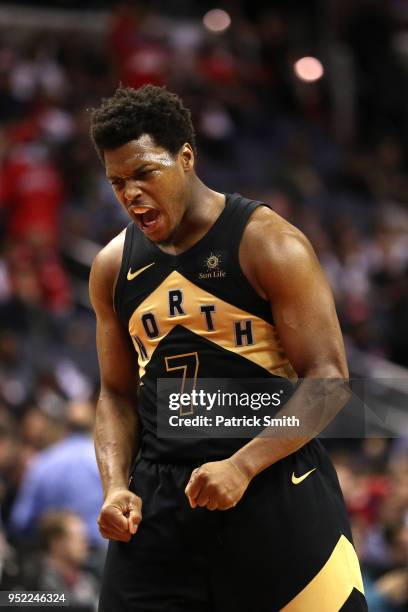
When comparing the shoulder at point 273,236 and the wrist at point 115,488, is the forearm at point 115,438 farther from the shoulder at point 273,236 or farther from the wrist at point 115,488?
the shoulder at point 273,236

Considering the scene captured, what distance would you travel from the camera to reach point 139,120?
3.63 m

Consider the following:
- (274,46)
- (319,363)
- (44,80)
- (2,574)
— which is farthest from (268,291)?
(274,46)

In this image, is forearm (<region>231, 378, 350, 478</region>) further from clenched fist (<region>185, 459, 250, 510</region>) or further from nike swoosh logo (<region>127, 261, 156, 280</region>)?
nike swoosh logo (<region>127, 261, 156, 280</region>)

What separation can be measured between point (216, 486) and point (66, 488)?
174 inches

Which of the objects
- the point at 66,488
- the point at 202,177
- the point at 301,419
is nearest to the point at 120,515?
the point at 301,419

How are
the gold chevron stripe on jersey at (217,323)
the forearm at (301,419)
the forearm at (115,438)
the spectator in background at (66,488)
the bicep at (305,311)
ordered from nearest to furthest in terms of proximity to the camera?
1. the forearm at (301,419)
2. the bicep at (305,311)
3. the gold chevron stripe on jersey at (217,323)
4. the forearm at (115,438)
5. the spectator in background at (66,488)

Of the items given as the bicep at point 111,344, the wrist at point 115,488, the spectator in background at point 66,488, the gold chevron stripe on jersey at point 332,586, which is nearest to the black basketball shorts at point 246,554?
the gold chevron stripe on jersey at point 332,586

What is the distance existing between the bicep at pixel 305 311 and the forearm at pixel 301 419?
0.05 meters

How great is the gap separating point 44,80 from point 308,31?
4.56 metres

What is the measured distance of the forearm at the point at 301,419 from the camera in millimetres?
3410

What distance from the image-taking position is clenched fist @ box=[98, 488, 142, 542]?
11.6ft

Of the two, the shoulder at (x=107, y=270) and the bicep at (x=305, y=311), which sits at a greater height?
the shoulder at (x=107, y=270)

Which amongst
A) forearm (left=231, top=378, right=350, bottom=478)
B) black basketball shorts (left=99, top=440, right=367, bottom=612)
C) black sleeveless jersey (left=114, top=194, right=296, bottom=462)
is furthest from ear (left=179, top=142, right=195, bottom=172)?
black basketball shorts (left=99, top=440, right=367, bottom=612)

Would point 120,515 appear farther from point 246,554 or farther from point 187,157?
point 187,157
